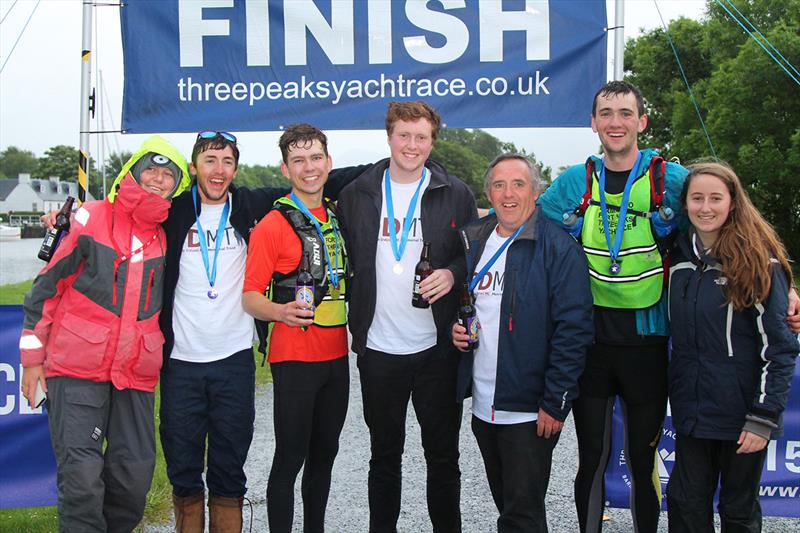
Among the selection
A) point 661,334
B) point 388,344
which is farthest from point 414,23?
point 661,334

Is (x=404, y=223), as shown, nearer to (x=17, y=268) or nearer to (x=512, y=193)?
(x=512, y=193)

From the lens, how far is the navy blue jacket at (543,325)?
325 centimetres

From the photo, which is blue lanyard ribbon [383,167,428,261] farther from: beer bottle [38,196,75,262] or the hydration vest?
beer bottle [38,196,75,262]


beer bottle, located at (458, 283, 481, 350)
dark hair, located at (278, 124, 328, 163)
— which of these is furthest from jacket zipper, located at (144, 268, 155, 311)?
beer bottle, located at (458, 283, 481, 350)

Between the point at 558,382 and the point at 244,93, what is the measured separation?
3505 mm

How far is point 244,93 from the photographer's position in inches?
212

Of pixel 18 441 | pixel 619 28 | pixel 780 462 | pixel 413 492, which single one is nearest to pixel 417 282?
pixel 413 492

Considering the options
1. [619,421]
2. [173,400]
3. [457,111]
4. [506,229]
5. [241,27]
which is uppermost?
[241,27]

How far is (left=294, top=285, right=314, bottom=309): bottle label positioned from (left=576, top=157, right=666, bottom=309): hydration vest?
4.75ft

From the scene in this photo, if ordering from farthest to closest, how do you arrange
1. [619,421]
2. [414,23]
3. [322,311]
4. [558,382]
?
[414,23], [619,421], [322,311], [558,382]

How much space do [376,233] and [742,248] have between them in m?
1.84

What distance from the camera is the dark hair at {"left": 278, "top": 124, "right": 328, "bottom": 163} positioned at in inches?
148

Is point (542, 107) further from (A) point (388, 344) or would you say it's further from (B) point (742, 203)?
(A) point (388, 344)

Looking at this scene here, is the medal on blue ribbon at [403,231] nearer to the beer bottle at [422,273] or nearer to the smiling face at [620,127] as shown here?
the beer bottle at [422,273]
